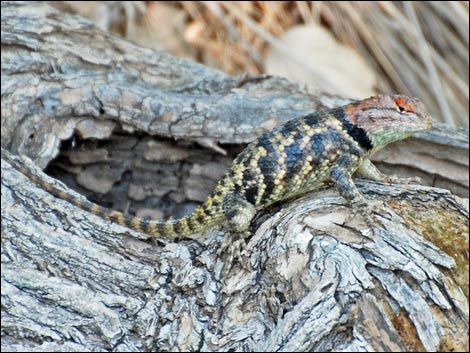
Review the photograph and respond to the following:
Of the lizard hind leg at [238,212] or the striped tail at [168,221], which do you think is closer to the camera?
the lizard hind leg at [238,212]

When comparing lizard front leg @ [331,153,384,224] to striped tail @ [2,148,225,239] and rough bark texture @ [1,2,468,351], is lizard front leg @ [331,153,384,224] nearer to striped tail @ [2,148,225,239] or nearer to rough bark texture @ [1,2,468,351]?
rough bark texture @ [1,2,468,351]

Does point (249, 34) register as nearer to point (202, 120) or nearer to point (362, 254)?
point (202, 120)

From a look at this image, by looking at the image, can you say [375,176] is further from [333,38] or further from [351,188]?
[333,38]

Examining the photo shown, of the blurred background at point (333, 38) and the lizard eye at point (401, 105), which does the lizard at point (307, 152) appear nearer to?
the lizard eye at point (401, 105)

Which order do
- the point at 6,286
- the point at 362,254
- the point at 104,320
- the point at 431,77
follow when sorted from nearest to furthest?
the point at 362,254
the point at 104,320
the point at 6,286
the point at 431,77

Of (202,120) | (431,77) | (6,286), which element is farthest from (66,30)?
(431,77)

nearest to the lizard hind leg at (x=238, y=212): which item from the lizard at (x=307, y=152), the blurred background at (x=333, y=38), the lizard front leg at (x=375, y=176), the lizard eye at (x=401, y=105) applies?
the lizard at (x=307, y=152)
